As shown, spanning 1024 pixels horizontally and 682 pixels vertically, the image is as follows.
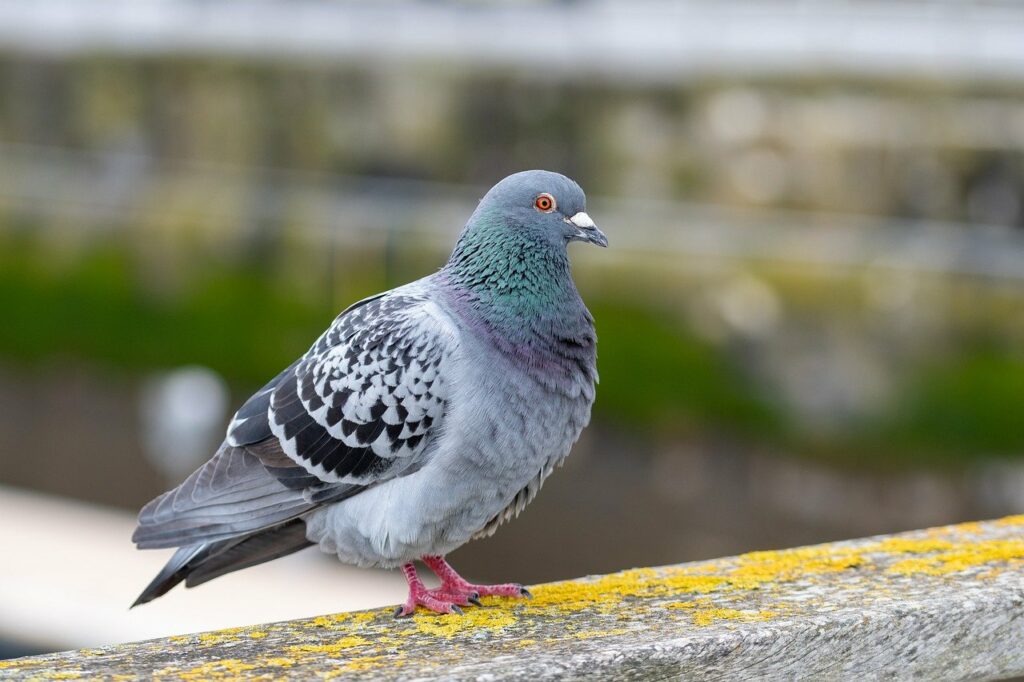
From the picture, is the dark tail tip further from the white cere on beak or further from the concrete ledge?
the white cere on beak

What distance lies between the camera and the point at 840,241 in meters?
15.0

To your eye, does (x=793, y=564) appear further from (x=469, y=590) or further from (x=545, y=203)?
(x=545, y=203)

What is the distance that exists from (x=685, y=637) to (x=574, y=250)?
40.4 feet

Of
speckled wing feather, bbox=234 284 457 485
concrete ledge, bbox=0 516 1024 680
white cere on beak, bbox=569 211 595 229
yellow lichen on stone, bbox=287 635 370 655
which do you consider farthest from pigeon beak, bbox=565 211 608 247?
yellow lichen on stone, bbox=287 635 370 655

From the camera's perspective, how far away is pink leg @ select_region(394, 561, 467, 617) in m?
3.54

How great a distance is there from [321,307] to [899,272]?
7.57m

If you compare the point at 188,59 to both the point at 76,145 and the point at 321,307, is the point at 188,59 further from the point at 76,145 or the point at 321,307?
the point at 321,307

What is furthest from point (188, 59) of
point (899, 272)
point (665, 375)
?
point (899, 272)

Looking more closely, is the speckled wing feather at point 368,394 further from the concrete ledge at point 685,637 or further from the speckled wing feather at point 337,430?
the concrete ledge at point 685,637

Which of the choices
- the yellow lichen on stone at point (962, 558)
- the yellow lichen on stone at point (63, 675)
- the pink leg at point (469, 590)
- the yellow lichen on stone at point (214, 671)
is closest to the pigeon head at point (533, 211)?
the pink leg at point (469, 590)

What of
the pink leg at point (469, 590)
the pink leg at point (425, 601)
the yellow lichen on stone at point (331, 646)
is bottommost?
the pink leg at point (469, 590)

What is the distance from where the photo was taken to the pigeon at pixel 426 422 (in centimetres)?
399

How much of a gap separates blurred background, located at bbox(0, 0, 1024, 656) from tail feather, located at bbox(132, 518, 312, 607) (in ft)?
25.1

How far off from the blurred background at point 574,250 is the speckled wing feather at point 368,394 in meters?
7.81
